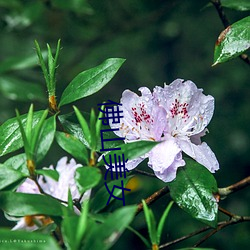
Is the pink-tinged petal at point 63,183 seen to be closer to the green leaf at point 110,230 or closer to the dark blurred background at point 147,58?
the green leaf at point 110,230

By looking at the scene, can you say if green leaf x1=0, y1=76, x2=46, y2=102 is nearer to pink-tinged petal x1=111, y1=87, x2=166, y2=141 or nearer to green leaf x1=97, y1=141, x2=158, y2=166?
pink-tinged petal x1=111, y1=87, x2=166, y2=141

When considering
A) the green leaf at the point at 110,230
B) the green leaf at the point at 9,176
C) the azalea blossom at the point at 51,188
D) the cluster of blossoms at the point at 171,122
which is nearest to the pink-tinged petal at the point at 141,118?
the cluster of blossoms at the point at 171,122

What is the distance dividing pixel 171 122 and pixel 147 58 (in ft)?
7.77

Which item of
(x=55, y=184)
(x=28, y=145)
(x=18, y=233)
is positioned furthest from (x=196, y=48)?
(x=18, y=233)

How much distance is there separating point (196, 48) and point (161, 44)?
32 centimetres

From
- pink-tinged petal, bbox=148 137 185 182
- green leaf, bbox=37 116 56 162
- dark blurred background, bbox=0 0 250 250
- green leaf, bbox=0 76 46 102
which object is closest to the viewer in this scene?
green leaf, bbox=37 116 56 162

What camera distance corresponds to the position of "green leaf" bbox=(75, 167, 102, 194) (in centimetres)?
93

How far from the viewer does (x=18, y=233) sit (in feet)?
2.64

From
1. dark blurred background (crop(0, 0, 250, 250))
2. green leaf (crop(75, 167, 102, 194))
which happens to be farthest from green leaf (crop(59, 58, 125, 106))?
dark blurred background (crop(0, 0, 250, 250))

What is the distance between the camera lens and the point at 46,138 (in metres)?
1.05

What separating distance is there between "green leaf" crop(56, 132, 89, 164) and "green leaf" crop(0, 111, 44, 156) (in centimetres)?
12

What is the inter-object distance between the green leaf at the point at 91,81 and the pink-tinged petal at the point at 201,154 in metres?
0.18

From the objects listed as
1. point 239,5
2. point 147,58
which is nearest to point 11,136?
point 239,5

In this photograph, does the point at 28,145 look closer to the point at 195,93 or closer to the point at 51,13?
the point at 195,93
